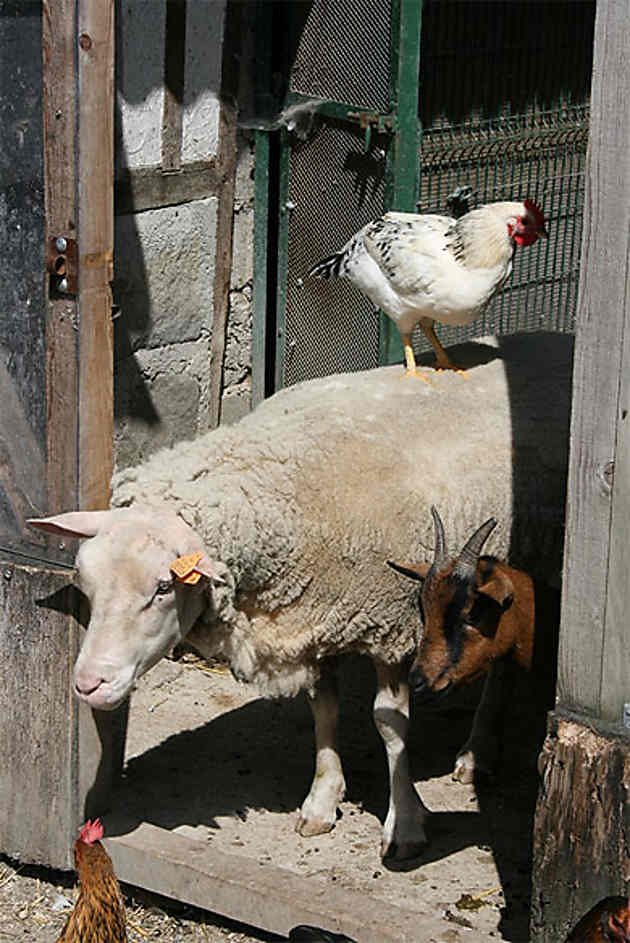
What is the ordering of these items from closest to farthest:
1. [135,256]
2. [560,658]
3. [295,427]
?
[560,658] → [295,427] → [135,256]

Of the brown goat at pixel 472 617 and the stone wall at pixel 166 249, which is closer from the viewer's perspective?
the brown goat at pixel 472 617

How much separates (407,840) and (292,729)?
4.05ft

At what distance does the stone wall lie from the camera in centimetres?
630

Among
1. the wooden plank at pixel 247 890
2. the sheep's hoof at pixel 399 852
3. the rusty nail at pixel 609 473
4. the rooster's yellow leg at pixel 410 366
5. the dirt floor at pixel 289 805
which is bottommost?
the dirt floor at pixel 289 805

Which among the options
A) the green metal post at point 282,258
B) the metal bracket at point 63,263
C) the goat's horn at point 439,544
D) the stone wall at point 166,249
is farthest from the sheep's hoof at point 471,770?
the metal bracket at point 63,263

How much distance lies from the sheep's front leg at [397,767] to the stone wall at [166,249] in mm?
1864

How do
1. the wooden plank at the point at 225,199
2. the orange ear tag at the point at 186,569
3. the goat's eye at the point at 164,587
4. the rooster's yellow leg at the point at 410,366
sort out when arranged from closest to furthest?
the orange ear tag at the point at 186,569, the goat's eye at the point at 164,587, the rooster's yellow leg at the point at 410,366, the wooden plank at the point at 225,199

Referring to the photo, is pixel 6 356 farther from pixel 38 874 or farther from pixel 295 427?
pixel 38 874

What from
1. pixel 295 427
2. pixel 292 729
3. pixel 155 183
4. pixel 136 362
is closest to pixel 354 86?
pixel 155 183

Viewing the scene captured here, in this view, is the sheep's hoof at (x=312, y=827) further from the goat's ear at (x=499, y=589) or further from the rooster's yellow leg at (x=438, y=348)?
the rooster's yellow leg at (x=438, y=348)

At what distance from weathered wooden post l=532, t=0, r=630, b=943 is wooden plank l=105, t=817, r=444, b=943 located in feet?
1.65

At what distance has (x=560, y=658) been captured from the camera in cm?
419

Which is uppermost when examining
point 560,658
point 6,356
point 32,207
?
point 32,207

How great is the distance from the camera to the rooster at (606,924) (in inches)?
145
